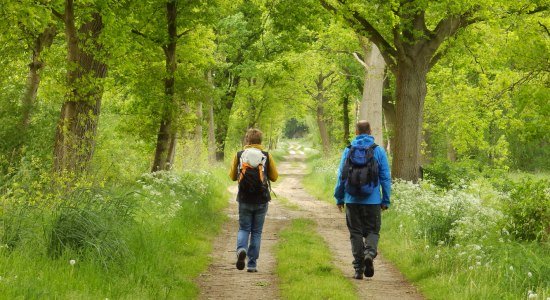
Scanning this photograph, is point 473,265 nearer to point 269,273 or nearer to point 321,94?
point 269,273

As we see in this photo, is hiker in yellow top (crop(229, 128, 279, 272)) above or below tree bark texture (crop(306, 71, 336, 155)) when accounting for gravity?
below

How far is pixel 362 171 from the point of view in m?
9.13

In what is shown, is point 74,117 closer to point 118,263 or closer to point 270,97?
point 118,263

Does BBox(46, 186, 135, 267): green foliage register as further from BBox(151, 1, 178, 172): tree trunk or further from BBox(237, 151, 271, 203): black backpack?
BBox(151, 1, 178, 172): tree trunk

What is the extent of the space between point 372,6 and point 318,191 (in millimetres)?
11638

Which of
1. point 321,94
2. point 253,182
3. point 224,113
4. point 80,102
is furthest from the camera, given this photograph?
point 321,94

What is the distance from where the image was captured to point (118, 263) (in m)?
8.00

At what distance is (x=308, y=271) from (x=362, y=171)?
170 cm

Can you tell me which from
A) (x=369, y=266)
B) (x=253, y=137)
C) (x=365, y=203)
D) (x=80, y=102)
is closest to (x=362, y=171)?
(x=365, y=203)

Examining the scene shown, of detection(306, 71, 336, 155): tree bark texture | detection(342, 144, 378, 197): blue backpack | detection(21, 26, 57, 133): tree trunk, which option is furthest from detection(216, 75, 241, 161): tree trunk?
detection(342, 144, 378, 197): blue backpack

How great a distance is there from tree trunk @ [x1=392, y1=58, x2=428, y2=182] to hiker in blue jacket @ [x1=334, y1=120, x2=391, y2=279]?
9315 millimetres

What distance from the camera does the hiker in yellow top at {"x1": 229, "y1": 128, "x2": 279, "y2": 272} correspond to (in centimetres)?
943

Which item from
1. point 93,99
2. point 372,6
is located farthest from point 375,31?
point 93,99

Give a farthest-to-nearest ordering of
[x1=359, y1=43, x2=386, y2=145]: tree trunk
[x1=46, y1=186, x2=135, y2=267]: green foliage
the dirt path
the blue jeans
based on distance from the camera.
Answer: [x1=359, y1=43, x2=386, y2=145]: tree trunk → the blue jeans → the dirt path → [x1=46, y1=186, x2=135, y2=267]: green foliage
